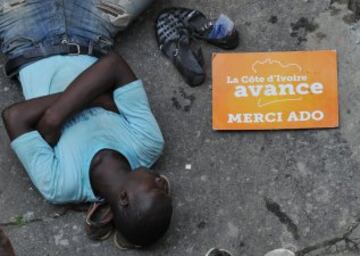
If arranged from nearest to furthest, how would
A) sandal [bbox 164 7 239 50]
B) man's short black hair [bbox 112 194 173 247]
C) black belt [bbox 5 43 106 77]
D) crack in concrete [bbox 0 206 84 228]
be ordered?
man's short black hair [bbox 112 194 173 247], crack in concrete [bbox 0 206 84 228], black belt [bbox 5 43 106 77], sandal [bbox 164 7 239 50]

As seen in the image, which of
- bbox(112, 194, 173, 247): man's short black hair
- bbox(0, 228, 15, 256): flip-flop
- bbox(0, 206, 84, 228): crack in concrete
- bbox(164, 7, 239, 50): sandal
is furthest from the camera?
bbox(164, 7, 239, 50): sandal

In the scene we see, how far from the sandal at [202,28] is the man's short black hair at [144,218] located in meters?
0.71

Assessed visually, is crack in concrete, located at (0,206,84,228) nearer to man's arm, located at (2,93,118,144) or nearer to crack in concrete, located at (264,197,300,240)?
man's arm, located at (2,93,118,144)

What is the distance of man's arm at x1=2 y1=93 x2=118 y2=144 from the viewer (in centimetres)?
283

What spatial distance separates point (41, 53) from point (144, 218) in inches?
30.0

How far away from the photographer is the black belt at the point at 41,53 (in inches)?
118

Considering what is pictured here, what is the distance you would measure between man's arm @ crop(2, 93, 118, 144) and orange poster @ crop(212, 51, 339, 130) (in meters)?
0.57

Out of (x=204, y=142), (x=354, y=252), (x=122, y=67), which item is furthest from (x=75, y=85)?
(x=354, y=252)

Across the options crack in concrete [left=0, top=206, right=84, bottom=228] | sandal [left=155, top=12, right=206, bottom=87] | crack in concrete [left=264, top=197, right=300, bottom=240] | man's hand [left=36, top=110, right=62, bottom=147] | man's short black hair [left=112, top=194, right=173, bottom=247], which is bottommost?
crack in concrete [left=0, top=206, right=84, bottom=228]

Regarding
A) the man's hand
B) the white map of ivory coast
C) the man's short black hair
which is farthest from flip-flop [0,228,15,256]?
the white map of ivory coast

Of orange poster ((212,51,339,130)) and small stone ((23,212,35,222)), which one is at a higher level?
orange poster ((212,51,339,130))

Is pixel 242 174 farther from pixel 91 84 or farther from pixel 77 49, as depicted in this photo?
pixel 77 49

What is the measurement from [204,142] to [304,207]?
416mm

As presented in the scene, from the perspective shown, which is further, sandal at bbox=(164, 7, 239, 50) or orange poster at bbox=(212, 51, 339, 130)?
sandal at bbox=(164, 7, 239, 50)
